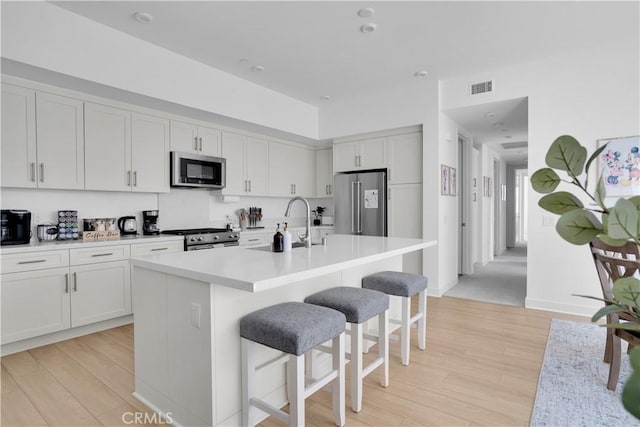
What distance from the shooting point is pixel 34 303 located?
2.97 meters

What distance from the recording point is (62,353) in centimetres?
292

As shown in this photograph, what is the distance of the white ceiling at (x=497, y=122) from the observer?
4391mm

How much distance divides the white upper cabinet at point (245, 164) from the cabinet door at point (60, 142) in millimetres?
1688

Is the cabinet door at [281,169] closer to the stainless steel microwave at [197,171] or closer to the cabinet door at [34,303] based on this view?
the stainless steel microwave at [197,171]

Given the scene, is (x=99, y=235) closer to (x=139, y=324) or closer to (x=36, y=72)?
(x=36, y=72)

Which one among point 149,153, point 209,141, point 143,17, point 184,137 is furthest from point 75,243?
point 143,17

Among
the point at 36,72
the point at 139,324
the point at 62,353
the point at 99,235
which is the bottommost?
the point at 62,353

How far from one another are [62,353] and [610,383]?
4.03 m

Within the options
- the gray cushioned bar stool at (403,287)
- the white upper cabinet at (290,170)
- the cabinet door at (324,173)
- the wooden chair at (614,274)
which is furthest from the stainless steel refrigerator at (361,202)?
the wooden chair at (614,274)

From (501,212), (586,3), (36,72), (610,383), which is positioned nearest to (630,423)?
(610,383)

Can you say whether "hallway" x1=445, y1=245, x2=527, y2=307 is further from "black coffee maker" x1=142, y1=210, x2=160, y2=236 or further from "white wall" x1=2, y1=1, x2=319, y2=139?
"black coffee maker" x1=142, y1=210, x2=160, y2=236

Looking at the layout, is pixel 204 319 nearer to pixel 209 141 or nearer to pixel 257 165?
pixel 209 141

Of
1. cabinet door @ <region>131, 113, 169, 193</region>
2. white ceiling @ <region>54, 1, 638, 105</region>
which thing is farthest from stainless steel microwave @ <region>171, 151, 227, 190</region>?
white ceiling @ <region>54, 1, 638, 105</region>

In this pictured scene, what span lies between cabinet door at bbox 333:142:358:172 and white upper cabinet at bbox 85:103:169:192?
101 inches
